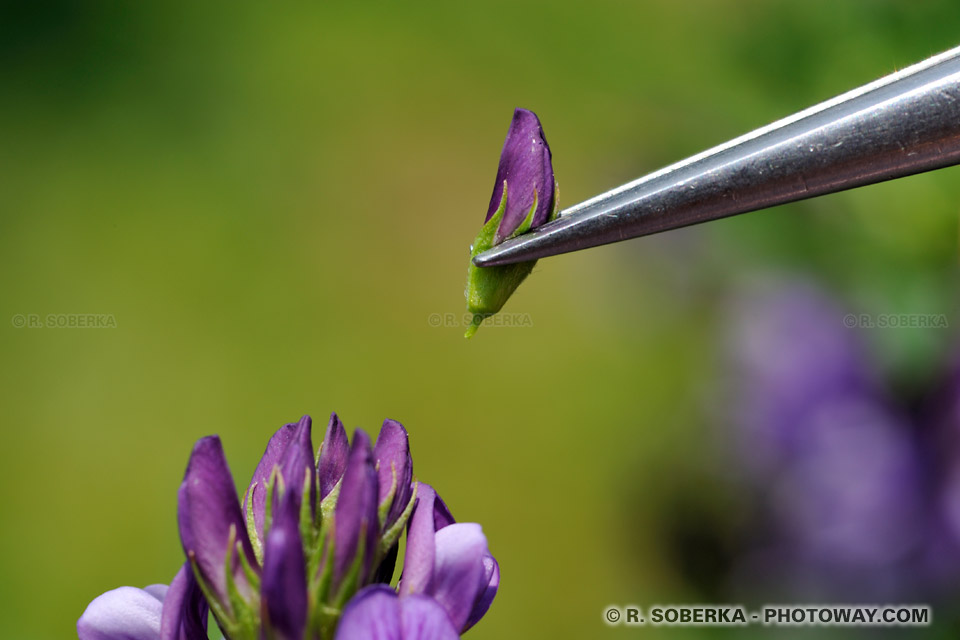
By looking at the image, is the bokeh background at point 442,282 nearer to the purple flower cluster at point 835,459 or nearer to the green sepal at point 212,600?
the purple flower cluster at point 835,459

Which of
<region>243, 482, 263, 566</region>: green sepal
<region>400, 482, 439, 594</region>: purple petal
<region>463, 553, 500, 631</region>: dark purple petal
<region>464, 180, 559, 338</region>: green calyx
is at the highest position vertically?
<region>464, 180, 559, 338</region>: green calyx

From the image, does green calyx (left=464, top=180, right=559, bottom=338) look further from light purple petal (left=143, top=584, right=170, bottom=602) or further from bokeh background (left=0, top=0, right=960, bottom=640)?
bokeh background (left=0, top=0, right=960, bottom=640)

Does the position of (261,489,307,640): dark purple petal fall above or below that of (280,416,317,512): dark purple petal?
below

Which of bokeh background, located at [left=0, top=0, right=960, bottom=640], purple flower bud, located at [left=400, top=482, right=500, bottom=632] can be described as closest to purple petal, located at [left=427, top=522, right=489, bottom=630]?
purple flower bud, located at [left=400, top=482, right=500, bottom=632]

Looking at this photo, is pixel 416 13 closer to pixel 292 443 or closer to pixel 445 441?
pixel 445 441

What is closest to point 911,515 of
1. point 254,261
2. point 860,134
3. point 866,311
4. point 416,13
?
point 866,311

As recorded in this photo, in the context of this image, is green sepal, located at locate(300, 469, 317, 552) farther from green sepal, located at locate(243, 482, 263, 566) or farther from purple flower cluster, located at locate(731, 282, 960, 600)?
purple flower cluster, located at locate(731, 282, 960, 600)

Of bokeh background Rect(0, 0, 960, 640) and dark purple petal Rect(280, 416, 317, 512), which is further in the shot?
bokeh background Rect(0, 0, 960, 640)
